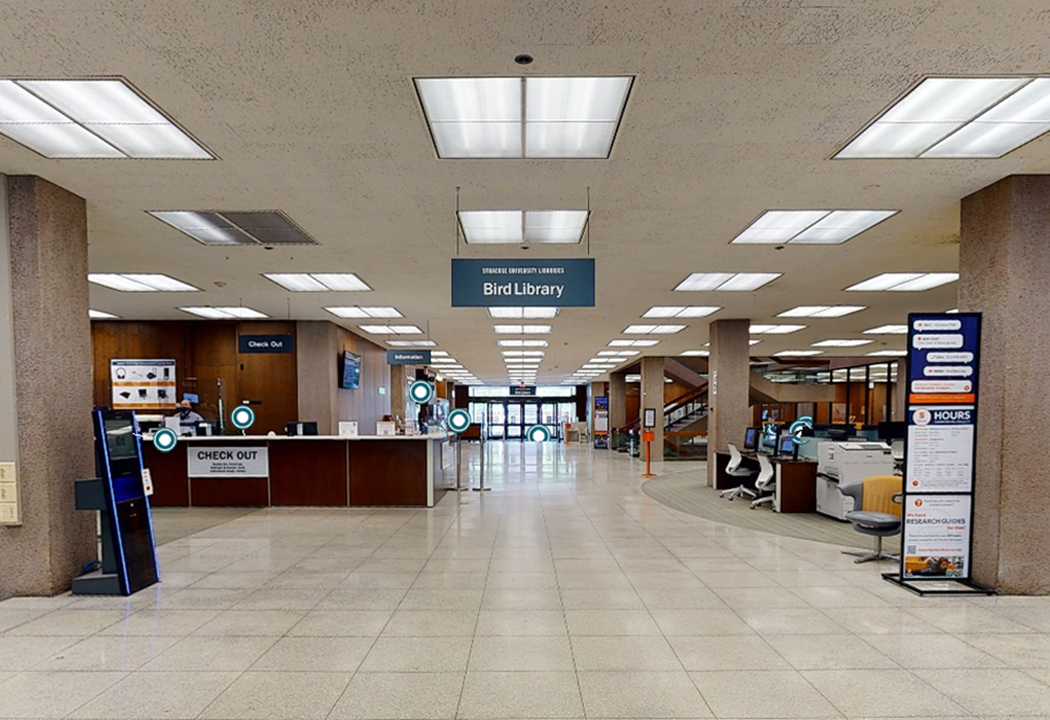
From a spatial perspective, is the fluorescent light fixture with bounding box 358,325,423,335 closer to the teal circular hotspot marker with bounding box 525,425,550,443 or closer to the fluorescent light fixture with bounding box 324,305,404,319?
the fluorescent light fixture with bounding box 324,305,404,319

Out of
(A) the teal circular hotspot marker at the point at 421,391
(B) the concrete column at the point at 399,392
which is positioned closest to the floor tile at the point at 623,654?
(A) the teal circular hotspot marker at the point at 421,391

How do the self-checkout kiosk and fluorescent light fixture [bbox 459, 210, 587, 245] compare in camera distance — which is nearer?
the self-checkout kiosk

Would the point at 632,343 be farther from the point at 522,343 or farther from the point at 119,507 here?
the point at 119,507

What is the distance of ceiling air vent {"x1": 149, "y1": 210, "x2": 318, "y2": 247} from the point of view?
17.9ft

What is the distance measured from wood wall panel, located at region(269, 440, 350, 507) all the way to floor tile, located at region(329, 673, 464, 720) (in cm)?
613

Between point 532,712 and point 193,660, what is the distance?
2.18 meters

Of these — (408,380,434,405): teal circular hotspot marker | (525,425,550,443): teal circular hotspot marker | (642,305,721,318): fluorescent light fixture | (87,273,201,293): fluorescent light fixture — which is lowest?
(525,425,550,443): teal circular hotspot marker

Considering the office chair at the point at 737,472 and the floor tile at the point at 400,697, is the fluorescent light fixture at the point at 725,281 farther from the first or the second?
the floor tile at the point at 400,697

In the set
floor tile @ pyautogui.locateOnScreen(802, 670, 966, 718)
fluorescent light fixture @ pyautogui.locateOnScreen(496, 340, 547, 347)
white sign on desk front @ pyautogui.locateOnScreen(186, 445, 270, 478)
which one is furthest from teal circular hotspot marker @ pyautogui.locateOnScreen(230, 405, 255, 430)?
floor tile @ pyautogui.locateOnScreen(802, 670, 966, 718)

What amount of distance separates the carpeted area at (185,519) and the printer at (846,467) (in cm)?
862

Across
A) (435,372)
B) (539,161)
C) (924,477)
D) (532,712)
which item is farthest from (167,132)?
(435,372)

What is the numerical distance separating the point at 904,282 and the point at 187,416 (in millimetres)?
12700

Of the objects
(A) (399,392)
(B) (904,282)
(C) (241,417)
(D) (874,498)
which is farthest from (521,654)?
(A) (399,392)

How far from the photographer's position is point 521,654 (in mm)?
3611
